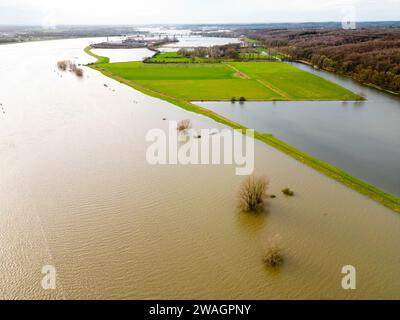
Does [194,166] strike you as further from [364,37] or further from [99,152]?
[364,37]

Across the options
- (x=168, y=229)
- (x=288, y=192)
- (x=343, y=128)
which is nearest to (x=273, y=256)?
(x=168, y=229)

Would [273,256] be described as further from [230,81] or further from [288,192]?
[230,81]

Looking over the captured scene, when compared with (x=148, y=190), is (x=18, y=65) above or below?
above

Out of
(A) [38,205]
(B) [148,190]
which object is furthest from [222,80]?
(A) [38,205]

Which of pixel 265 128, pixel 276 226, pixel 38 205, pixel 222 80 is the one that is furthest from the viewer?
pixel 222 80

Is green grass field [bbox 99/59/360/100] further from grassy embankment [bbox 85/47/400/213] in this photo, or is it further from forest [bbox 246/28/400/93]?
forest [bbox 246/28/400/93]

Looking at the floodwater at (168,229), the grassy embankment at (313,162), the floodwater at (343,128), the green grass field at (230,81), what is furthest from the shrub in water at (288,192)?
the green grass field at (230,81)

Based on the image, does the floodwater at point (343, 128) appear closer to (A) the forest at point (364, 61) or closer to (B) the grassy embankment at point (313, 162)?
(B) the grassy embankment at point (313, 162)
